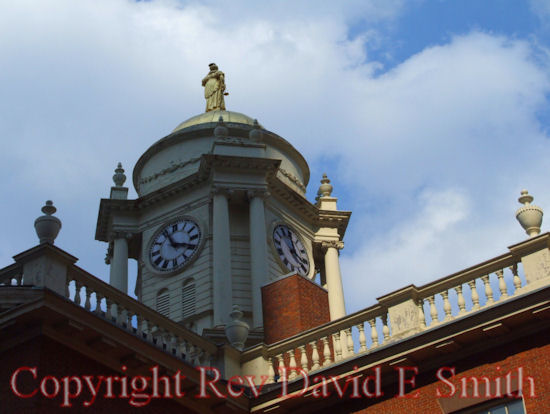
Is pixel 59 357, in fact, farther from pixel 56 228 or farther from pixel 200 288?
pixel 200 288

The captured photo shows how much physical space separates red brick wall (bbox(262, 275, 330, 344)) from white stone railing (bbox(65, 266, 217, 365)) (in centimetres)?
228

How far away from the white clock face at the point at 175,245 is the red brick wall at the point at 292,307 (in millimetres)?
11054

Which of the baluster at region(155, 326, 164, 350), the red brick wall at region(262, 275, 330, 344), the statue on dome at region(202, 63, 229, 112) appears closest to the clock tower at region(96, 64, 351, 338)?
the statue on dome at region(202, 63, 229, 112)

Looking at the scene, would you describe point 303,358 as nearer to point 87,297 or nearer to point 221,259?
point 87,297

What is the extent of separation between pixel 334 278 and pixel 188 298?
5.21 meters

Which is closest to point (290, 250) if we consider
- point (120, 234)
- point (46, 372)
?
point (120, 234)

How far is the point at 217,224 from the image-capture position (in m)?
30.4

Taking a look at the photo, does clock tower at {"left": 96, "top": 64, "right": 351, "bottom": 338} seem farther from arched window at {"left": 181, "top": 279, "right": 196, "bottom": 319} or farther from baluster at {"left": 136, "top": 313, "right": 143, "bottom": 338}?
baluster at {"left": 136, "top": 313, "right": 143, "bottom": 338}

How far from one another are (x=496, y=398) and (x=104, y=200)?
20.2 metres

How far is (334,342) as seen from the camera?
17000 millimetres

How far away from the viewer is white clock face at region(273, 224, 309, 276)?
31.4 m

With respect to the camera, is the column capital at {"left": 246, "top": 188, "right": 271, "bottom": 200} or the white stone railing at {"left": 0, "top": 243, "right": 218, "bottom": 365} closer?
the white stone railing at {"left": 0, "top": 243, "right": 218, "bottom": 365}

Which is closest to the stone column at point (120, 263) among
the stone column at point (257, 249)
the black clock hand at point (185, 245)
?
the black clock hand at point (185, 245)

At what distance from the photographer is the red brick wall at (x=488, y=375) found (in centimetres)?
1440
